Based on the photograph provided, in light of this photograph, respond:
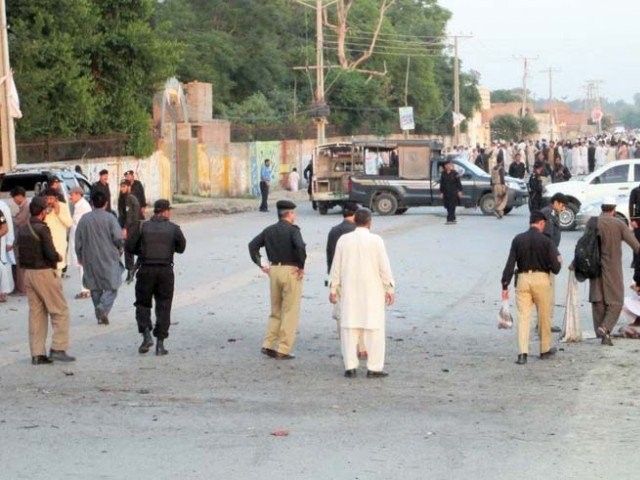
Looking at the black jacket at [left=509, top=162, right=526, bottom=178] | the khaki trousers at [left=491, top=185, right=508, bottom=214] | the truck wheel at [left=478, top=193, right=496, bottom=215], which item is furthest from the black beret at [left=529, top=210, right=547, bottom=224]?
the black jacket at [left=509, top=162, right=526, bottom=178]

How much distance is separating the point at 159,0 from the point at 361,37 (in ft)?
64.5

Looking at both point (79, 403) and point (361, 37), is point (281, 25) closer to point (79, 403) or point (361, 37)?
point (361, 37)

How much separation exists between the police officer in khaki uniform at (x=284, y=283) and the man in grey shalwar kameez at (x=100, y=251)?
268cm

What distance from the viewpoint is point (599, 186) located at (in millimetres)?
29875

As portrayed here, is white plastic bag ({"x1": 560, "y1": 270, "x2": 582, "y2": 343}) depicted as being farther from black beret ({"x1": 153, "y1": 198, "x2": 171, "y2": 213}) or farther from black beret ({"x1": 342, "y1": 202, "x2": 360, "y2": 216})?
black beret ({"x1": 153, "y1": 198, "x2": 171, "y2": 213})

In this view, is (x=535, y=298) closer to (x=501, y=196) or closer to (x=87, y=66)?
(x=501, y=196)

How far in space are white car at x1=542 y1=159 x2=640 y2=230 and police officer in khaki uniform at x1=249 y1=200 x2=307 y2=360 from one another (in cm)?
1758

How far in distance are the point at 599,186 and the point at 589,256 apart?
16.7m

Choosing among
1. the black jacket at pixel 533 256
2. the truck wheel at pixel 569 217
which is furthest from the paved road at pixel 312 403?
the truck wheel at pixel 569 217

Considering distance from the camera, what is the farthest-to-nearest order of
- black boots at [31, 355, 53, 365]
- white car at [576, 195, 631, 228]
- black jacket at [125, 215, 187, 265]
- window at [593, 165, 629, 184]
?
window at [593, 165, 629, 184] → white car at [576, 195, 631, 228] → black jacket at [125, 215, 187, 265] → black boots at [31, 355, 53, 365]

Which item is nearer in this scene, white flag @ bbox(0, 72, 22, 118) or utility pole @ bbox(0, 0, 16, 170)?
utility pole @ bbox(0, 0, 16, 170)

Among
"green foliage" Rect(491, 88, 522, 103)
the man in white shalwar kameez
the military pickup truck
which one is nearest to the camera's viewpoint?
the man in white shalwar kameez

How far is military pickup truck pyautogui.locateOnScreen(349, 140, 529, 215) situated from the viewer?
35.6 meters

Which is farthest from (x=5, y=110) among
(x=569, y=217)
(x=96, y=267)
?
(x=569, y=217)
